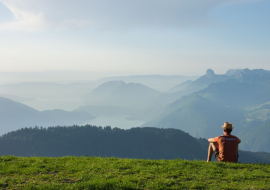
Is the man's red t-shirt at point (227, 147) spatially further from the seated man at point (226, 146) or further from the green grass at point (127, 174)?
the green grass at point (127, 174)

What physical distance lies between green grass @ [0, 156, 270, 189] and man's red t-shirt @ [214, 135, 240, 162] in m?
0.52

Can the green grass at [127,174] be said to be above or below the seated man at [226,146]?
below

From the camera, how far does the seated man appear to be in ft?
39.4

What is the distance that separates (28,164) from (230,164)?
1215 cm

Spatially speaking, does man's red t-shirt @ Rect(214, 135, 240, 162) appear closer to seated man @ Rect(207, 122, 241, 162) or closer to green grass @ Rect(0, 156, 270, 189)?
seated man @ Rect(207, 122, 241, 162)

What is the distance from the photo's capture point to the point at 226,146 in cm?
1223

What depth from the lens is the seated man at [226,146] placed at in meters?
12.0

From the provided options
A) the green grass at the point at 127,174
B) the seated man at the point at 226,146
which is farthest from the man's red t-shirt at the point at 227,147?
the green grass at the point at 127,174

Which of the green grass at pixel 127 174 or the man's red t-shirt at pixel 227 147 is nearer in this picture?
the green grass at pixel 127 174

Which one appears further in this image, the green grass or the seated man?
the seated man

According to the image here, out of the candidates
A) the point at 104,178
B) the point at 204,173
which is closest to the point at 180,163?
the point at 204,173

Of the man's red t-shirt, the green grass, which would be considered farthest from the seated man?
the green grass

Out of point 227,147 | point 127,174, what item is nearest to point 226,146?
point 227,147

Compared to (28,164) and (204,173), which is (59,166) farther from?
(204,173)
